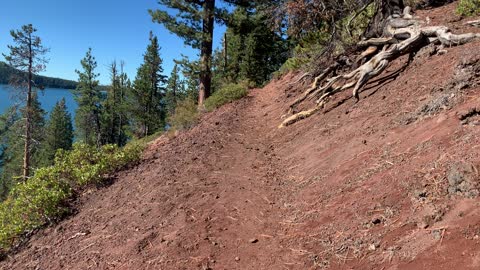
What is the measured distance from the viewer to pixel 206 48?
17328 mm

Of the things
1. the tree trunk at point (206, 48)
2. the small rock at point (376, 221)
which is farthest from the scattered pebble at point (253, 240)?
the tree trunk at point (206, 48)

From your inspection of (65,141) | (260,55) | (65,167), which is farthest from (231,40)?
(65,141)

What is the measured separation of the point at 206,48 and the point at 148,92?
71.8ft

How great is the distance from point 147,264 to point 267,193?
2044 millimetres

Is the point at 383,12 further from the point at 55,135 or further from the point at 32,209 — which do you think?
the point at 55,135

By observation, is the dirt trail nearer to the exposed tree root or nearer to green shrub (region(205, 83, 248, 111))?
the exposed tree root

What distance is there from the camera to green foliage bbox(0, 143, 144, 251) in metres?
6.32

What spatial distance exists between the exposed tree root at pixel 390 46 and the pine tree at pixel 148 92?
101 feet

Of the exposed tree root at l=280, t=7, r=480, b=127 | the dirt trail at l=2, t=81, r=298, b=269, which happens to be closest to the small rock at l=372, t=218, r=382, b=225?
the dirt trail at l=2, t=81, r=298, b=269

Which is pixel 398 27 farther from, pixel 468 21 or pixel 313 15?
pixel 313 15

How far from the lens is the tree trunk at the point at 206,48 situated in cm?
1666

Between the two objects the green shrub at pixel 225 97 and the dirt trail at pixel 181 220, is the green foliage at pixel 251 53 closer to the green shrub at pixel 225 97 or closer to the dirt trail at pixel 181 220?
the green shrub at pixel 225 97

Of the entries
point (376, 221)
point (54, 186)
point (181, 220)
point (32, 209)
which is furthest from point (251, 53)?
point (376, 221)

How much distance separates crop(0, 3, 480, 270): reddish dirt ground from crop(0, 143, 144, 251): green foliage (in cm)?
45
